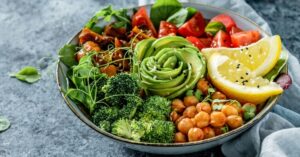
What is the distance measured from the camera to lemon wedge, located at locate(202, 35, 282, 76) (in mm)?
2021

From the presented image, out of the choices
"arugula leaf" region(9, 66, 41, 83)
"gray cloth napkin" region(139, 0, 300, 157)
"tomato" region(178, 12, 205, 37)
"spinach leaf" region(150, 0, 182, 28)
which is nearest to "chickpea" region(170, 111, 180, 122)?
"gray cloth napkin" region(139, 0, 300, 157)

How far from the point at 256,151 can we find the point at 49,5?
4.76 feet

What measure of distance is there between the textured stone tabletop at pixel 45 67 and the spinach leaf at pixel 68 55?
0.22 meters

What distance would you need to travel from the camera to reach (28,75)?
2.40 m

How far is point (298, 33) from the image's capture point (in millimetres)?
2598

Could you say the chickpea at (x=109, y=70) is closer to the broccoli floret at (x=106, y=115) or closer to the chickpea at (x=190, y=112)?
the broccoli floret at (x=106, y=115)

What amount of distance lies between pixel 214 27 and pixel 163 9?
0.82ft

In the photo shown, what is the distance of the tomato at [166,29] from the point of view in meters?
2.23

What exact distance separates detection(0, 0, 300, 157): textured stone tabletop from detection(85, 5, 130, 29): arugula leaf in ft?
1.05

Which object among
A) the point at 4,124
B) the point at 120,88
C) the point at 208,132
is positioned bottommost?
the point at 4,124

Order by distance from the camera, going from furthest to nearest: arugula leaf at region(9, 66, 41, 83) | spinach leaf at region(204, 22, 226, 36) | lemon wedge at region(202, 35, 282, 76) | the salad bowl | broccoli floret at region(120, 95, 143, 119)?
arugula leaf at region(9, 66, 41, 83)
spinach leaf at region(204, 22, 226, 36)
lemon wedge at region(202, 35, 282, 76)
broccoli floret at region(120, 95, 143, 119)
the salad bowl

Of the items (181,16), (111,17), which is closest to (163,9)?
(181,16)

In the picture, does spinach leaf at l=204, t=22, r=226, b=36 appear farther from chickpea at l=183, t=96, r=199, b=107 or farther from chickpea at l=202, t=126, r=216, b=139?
chickpea at l=202, t=126, r=216, b=139

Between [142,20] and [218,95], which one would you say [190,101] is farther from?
[142,20]
